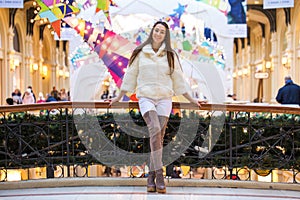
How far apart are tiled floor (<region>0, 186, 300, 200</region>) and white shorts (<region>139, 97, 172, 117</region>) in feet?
2.50

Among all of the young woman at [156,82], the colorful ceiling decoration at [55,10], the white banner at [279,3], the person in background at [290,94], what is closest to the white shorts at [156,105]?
the young woman at [156,82]

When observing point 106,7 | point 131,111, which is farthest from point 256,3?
point 131,111

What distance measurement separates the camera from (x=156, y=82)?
4480mm

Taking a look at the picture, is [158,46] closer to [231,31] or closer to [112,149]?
[112,149]

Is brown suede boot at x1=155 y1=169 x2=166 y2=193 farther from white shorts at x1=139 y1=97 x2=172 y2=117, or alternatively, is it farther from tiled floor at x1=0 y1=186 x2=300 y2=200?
white shorts at x1=139 y1=97 x2=172 y2=117

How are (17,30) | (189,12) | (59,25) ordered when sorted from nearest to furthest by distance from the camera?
1. (59,25)
2. (189,12)
3. (17,30)

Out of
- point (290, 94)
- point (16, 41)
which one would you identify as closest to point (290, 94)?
point (290, 94)

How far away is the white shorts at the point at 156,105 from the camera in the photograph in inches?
176

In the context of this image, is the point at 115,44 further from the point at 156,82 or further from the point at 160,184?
the point at 160,184

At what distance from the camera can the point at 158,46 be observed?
4.55m

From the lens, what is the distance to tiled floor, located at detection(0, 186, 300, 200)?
180 inches

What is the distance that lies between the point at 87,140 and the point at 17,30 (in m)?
15.9

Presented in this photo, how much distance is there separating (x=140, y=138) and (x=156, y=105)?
0.93m

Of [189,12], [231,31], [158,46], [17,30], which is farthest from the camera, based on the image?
[17,30]
